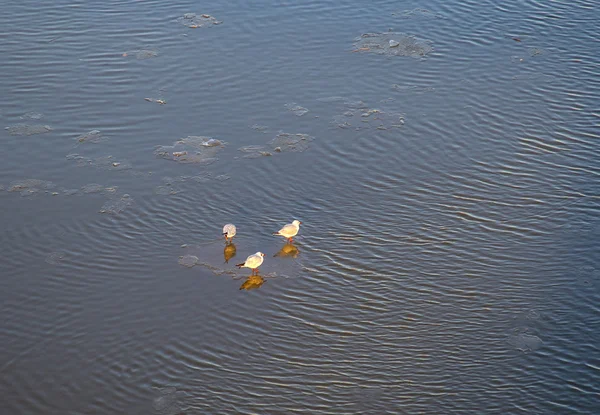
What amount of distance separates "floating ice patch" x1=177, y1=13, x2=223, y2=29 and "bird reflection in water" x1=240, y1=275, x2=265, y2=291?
8.24 metres

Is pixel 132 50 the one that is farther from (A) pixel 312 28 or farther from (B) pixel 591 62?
(B) pixel 591 62

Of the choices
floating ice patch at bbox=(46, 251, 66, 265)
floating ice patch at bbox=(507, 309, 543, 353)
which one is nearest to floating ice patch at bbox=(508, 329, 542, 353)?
floating ice patch at bbox=(507, 309, 543, 353)

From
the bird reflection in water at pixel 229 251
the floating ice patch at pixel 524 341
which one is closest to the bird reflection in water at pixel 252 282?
the bird reflection in water at pixel 229 251

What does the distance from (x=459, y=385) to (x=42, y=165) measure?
7968 mm

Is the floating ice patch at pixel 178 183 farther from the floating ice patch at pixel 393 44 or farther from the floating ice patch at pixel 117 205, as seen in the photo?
the floating ice patch at pixel 393 44

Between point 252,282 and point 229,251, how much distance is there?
68cm

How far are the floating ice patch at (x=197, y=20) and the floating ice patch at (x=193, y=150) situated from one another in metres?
4.53

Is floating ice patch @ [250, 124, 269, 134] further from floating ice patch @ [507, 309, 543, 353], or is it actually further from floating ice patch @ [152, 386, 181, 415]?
floating ice patch @ [152, 386, 181, 415]

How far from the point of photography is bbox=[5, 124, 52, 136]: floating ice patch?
1470 centimetres

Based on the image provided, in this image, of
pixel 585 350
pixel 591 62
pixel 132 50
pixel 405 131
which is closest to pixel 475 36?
pixel 591 62

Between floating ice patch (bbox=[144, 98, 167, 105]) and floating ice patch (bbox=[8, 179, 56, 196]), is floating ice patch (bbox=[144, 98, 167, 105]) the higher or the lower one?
the higher one

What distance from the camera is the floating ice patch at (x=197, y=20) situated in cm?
1820

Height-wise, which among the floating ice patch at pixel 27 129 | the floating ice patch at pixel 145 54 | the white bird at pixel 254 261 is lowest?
the white bird at pixel 254 261

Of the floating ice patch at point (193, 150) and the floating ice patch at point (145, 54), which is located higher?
the floating ice patch at point (145, 54)
